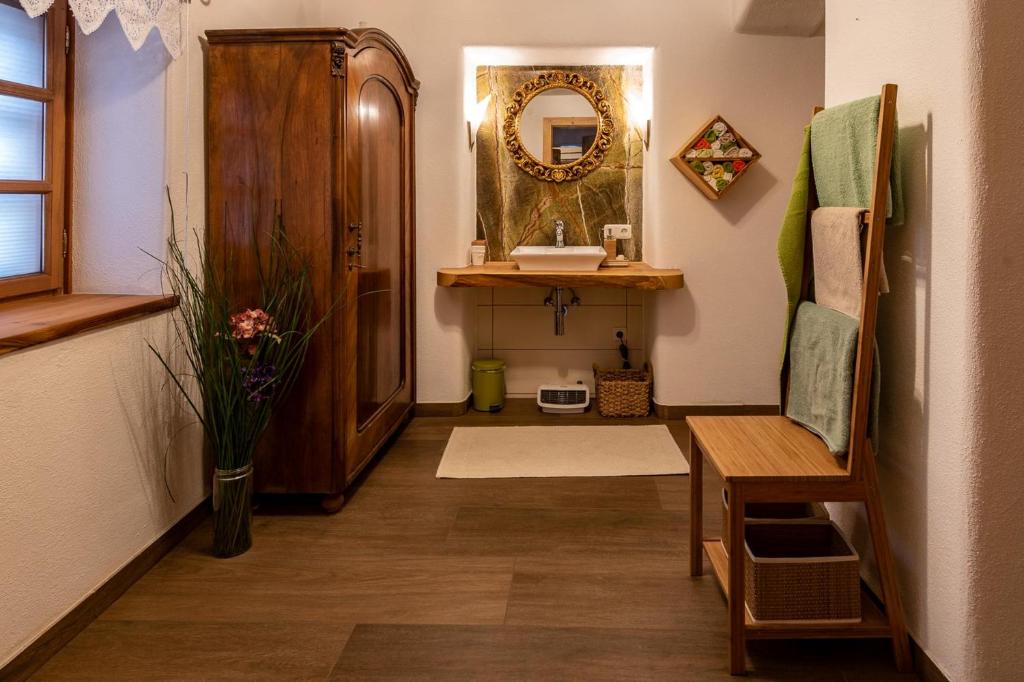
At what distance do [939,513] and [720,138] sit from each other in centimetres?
295

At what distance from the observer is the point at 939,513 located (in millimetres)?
1719

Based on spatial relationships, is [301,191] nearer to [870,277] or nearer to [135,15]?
Answer: [135,15]

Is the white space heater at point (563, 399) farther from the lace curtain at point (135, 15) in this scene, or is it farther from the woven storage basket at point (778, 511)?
the lace curtain at point (135, 15)

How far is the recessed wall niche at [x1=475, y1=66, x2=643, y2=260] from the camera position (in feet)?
15.8

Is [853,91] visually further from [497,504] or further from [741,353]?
[741,353]

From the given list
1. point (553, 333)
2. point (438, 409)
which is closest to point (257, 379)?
point (438, 409)

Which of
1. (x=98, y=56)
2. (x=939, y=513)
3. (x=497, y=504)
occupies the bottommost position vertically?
(x=497, y=504)

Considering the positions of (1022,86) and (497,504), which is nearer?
(1022,86)

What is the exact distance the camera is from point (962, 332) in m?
1.61

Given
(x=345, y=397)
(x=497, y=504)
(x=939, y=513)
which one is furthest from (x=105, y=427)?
(x=939, y=513)

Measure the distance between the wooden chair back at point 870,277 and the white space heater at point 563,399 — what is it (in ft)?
9.25

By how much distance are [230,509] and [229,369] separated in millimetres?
431

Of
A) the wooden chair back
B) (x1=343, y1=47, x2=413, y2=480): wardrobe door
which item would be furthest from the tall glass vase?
the wooden chair back

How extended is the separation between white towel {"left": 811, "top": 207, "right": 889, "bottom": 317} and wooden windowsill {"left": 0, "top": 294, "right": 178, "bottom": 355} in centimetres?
183
